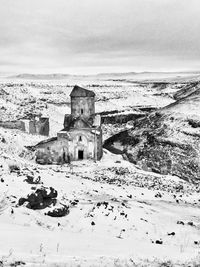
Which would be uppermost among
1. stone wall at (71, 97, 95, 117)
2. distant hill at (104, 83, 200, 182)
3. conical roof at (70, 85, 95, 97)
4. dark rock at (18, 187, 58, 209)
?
conical roof at (70, 85, 95, 97)

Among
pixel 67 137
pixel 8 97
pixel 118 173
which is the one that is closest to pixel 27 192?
pixel 118 173

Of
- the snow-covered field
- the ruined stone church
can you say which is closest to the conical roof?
the ruined stone church

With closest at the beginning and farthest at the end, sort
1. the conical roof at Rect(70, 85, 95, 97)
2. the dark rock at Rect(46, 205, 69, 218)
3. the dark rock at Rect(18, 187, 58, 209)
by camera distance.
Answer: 1. the dark rock at Rect(46, 205, 69, 218)
2. the dark rock at Rect(18, 187, 58, 209)
3. the conical roof at Rect(70, 85, 95, 97)

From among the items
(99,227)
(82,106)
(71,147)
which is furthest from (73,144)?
(99,227)

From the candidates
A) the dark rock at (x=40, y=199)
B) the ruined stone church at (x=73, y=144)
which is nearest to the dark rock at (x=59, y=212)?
the dark rock at (x=40, y=199)

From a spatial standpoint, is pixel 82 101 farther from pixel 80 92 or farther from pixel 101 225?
pixel 101 225

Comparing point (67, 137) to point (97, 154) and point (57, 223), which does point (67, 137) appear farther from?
point (57, 223)

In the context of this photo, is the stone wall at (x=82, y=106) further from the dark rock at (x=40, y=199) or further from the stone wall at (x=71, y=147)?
the dark rock at (x=40, y=199)

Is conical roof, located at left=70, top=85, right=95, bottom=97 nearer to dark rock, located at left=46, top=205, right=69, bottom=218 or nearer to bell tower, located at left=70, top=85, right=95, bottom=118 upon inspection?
bell tower, located at left=70, top=85, right=95, bottom=118
